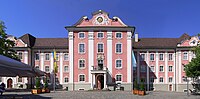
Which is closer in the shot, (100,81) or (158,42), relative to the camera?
(100,81)

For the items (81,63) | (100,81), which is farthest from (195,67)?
(81,63)

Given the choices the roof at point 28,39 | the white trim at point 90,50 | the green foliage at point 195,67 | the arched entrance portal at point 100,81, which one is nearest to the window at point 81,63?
the white trim at point 90,50

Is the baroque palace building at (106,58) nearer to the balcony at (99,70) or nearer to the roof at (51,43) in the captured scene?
the balcony at (99,70)

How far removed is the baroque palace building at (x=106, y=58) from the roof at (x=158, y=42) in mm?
204

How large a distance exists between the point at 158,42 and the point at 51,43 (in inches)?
880

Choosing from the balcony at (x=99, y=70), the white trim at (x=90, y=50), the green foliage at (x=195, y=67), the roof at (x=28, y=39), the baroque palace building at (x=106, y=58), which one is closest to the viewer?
the green foliage at (x=195, y=67)

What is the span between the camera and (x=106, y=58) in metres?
49.8

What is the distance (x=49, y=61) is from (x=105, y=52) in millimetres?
13322

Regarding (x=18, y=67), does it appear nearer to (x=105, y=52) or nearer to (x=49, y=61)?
(x=105, y=52)

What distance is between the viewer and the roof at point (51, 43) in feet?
187

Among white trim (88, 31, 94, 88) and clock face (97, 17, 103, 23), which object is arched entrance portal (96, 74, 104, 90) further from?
clock face (97, 17, 103, 23)

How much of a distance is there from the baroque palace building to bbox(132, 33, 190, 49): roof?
0.67ft

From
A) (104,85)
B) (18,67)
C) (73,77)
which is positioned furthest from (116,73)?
(18,67)

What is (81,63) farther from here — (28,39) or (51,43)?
(28,39)
